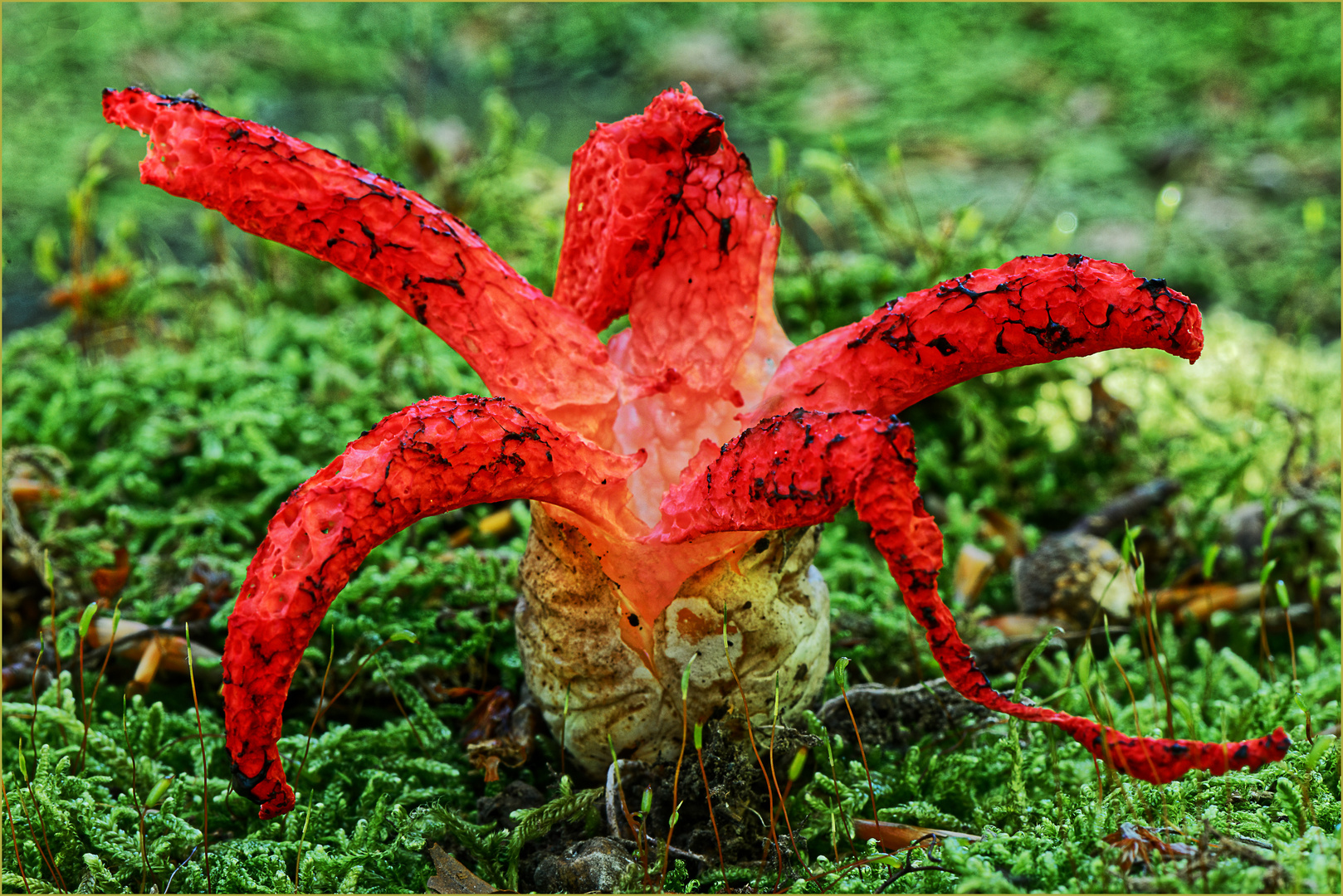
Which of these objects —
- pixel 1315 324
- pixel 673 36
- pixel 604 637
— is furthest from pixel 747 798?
pixel 673 36

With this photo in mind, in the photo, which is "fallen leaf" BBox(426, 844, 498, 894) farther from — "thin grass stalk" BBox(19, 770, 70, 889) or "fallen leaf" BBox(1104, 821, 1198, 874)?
"fallen leaf" BBox(1104, 821, 1198, 874)

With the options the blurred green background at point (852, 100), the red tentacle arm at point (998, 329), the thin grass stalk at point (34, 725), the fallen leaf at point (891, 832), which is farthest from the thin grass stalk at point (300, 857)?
the blurred green background at point (852, 100)

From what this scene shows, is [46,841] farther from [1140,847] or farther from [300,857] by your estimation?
[1140,847]

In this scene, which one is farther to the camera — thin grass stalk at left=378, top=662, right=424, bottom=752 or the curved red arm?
thin grass stalk at left=378, top=662, right=424, bottom=752

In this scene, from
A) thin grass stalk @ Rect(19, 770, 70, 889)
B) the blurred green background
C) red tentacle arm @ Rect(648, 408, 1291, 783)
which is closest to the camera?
red tentacle arm @ Rect(648, 408, 1291, 783)

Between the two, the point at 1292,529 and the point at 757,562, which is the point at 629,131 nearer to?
the point at 757,562

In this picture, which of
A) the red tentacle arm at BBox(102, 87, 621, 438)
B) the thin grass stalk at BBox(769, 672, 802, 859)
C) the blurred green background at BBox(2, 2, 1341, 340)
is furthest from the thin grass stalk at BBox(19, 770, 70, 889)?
the blurred green background at BBox(2, 2, 1341, 340)

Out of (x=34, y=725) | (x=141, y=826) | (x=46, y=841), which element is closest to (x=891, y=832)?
(x=141, y=826)
